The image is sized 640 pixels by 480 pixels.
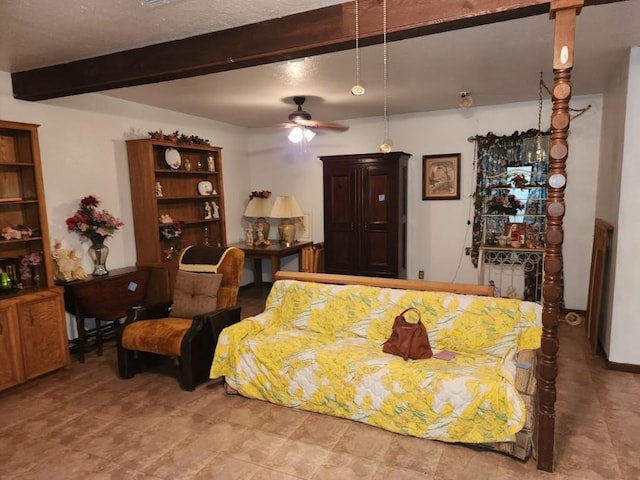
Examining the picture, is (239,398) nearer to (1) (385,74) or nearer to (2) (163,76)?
(2) (163,76)

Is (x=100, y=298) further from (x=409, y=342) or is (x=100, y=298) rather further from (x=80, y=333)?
(x=409, y=342)

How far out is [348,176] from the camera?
535 cm

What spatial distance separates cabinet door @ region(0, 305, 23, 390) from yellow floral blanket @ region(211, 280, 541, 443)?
1.47 metres

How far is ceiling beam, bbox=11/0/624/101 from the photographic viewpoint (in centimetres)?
206

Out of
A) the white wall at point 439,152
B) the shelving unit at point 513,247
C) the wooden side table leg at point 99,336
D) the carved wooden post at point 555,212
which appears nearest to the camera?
the carved wooden post at point 555,212

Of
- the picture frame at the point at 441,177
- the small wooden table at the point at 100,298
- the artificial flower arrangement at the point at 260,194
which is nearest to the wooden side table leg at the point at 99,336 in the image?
the small wooden table at the point at 100,298

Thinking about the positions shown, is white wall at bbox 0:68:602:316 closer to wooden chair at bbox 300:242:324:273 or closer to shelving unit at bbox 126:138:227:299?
shelving unit at bbox 126:138:227:299

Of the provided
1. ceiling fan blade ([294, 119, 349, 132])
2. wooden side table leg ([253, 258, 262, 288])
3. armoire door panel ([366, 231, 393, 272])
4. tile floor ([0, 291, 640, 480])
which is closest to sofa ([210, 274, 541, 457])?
tile floor ([0, 291, 640, 480])

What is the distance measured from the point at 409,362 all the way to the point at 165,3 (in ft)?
7.98

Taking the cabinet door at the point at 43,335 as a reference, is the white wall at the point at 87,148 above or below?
above

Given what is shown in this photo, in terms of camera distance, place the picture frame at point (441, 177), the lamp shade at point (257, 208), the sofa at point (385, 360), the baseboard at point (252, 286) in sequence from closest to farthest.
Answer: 1. the sofa at point (385, 360)
2. the picture frame at point (441, 177)
3. the lamp shade at point (257, 208)
4. the baseboard at point (252, 286)

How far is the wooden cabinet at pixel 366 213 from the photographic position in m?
5.17

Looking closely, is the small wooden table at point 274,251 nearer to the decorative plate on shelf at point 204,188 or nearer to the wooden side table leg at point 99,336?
the decorative plate on shelf at point 204,188

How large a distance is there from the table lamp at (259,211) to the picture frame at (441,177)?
2.18 metres
